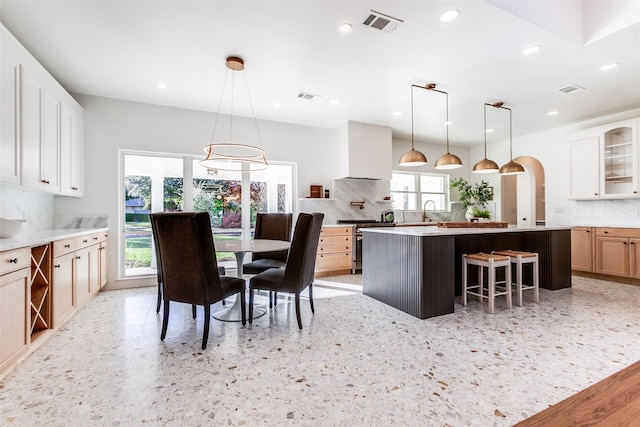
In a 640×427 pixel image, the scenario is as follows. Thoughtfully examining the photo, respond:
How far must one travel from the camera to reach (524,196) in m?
6.38

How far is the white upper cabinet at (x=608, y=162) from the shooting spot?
171 inches

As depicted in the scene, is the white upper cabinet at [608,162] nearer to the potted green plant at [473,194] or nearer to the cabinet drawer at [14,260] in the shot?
the potted green plant at [473,194]

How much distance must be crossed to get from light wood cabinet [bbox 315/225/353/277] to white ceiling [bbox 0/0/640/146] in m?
2.06

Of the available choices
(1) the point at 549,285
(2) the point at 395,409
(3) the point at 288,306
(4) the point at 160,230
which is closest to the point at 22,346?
(4) the point at 160,230

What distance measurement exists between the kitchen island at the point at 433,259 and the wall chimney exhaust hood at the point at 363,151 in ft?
5.95

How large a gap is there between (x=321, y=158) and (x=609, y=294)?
458 cm

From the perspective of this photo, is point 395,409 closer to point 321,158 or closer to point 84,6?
point 84,6

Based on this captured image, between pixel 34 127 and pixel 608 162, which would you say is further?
pixel 608 162

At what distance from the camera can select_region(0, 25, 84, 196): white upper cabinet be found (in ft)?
7.59

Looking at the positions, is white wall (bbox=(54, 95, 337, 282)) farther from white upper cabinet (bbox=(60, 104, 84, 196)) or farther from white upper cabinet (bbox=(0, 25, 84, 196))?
white upper cabinet (bbox=(0, 25, 84, 196))

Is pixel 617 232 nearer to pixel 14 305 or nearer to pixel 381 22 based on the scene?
pixel 381 22

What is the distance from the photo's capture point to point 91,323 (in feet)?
9.32

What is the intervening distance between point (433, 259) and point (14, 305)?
334 cm

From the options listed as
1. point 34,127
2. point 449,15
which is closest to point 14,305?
point 34,127
